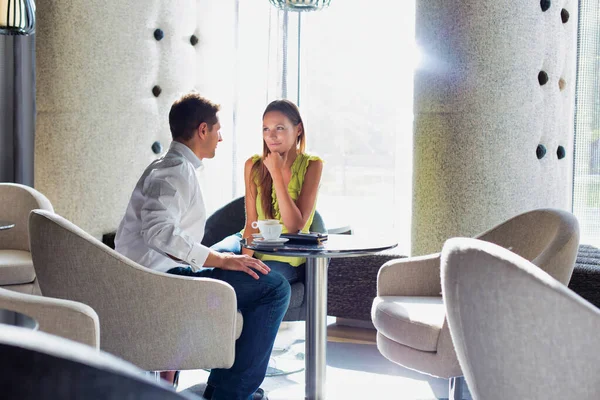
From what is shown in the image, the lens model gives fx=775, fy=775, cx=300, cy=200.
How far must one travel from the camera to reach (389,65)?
17.6 ft

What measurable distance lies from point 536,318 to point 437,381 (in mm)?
2130

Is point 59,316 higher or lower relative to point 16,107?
lower

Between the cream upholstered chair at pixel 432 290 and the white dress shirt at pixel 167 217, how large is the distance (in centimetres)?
77

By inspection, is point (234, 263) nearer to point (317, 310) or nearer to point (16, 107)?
point (317, 310)

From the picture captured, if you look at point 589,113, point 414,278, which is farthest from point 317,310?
point 589,113

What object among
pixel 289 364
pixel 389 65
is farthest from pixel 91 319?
pixel 389 65

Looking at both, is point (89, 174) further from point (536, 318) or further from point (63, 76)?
point (536, 318)

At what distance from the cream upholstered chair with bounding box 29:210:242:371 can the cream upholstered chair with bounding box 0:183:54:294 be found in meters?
1.43

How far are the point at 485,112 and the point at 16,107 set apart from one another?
3.13 m

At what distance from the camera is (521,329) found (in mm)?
1604

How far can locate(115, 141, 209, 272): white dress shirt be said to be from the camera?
263 cm

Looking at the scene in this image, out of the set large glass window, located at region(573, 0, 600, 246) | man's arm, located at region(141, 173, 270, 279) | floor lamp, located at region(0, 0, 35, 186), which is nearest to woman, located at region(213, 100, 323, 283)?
man's arm, located at region(141, 173, 270, 279)

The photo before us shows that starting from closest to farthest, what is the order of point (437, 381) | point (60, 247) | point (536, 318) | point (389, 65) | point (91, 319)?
point (536, 318) → point (91, 319) → point (60, 247) → point (437, 381) → point (389, 65)

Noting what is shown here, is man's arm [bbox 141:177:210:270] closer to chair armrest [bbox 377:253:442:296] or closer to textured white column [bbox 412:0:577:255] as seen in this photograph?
chair armrest [bbox 377:253:442:296]
